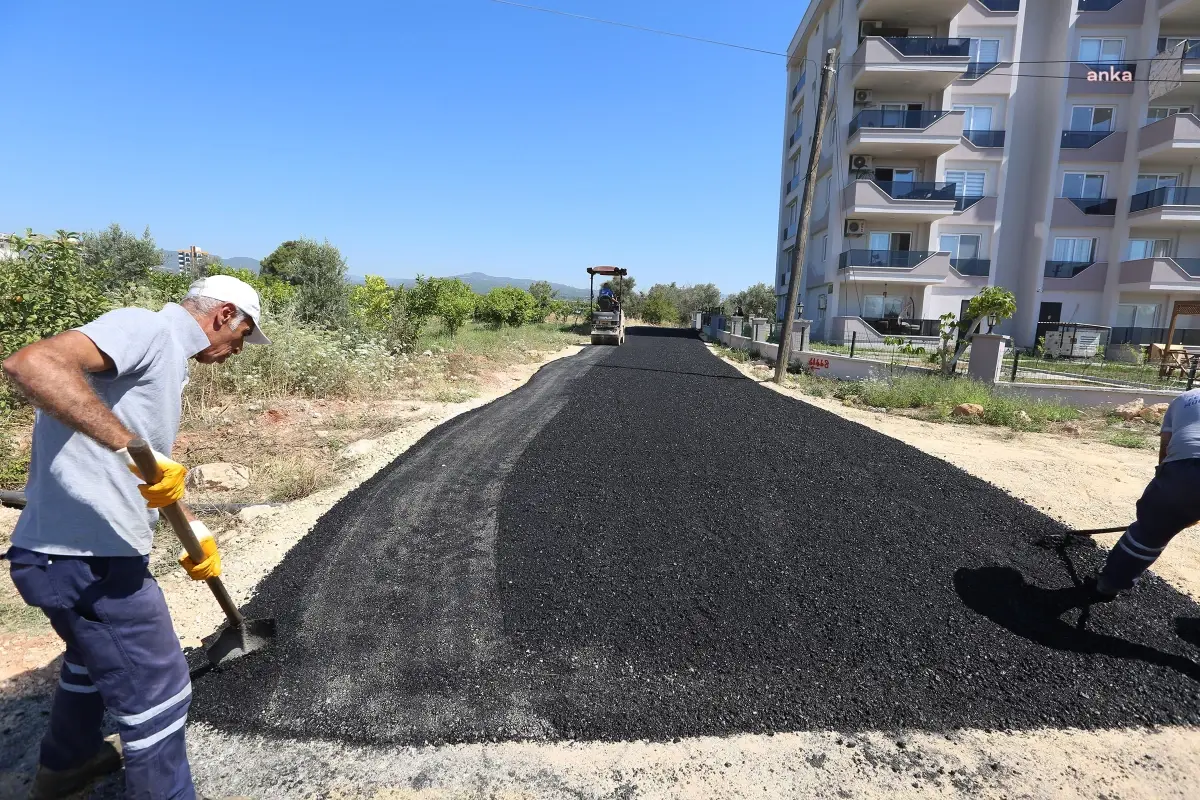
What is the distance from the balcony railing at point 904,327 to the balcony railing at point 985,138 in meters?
7.44

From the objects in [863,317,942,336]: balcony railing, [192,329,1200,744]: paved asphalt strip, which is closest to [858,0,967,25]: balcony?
[863,317,942,336]: balcony railing

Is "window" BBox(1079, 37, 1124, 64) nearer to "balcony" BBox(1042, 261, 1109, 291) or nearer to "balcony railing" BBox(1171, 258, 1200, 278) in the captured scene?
"balcony" BBox(1042, 261, 1109, 291)

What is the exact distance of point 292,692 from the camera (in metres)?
2.64

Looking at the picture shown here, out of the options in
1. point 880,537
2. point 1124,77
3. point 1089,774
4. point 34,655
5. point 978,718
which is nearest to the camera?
point 1089,774

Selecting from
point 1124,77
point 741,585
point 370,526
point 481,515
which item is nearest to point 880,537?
point 741,585

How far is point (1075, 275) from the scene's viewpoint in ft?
77.2

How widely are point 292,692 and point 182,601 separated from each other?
1.28 m

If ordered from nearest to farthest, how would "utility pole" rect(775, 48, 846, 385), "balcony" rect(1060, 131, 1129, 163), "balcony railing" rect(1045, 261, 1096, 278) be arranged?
"utility pole" rect(775, 48, 846, 385) → "balcony" rect(1060, 131, 1129, 163) → "balcony railing" rect(1045, 261, 1096, 278)

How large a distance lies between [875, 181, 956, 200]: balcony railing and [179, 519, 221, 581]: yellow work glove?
25934mm

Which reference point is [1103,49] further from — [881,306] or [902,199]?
[881,306]

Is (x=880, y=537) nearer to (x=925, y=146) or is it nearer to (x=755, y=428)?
(x=755, y=428)

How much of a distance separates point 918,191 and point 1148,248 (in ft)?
29.7

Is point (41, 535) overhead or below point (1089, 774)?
overhead

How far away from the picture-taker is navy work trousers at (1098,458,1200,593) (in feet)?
10.2
